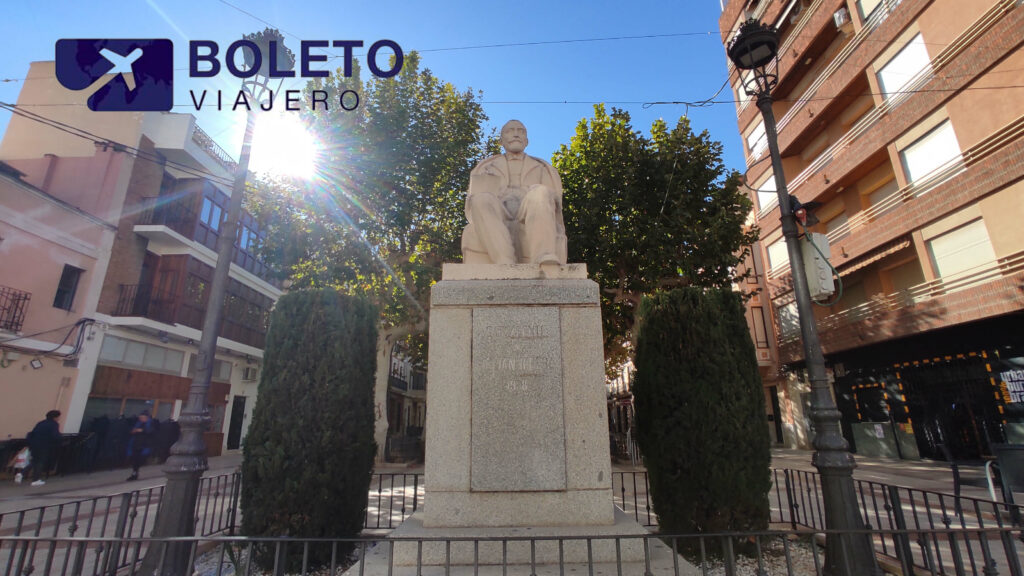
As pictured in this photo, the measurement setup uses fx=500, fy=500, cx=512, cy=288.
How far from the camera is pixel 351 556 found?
5547 millimetres

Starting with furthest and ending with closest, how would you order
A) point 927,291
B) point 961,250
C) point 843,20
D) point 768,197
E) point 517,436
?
point 768,197
point 843,20
point 927,291
point 961,250
point 517,436

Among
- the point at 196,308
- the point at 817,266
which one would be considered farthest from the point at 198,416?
the point at 196,308

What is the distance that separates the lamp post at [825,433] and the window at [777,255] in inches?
750

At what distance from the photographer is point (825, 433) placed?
4.90m

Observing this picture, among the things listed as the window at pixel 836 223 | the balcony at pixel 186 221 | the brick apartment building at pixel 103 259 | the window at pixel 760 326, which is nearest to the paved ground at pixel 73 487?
the brick apartment building at pixel 103 259

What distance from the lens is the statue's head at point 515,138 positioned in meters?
5.66

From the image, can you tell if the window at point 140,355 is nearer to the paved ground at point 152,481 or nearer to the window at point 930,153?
the paved ground at point 152,481

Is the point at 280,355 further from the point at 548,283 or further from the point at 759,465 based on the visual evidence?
the point at 759,465

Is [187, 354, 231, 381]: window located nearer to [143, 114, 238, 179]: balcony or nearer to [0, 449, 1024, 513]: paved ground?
[0, 449, 1024, 513]: paved ground

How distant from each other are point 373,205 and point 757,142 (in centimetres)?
1946

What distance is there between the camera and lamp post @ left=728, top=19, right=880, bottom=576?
4.54 m

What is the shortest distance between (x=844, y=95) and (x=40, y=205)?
2806 centimetres

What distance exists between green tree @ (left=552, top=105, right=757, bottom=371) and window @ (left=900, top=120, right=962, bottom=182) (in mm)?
5039

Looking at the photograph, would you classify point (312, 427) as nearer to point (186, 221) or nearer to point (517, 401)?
point (517, 401)
